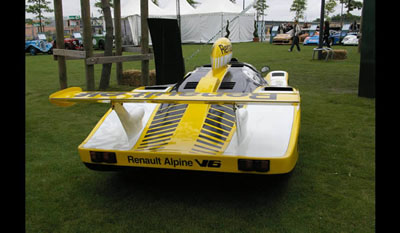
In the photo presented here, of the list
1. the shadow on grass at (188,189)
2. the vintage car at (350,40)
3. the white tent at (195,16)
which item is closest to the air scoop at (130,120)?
the shadow on grass at (188,189)

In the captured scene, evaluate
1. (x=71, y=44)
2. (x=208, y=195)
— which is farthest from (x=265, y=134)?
(x=71, y=44)

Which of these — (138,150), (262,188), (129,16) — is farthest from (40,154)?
(129,16)

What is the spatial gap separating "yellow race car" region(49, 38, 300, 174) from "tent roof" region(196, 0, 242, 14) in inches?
999

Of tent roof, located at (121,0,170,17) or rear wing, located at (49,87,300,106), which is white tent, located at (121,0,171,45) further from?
rear wing, located at (49,87,300,106)

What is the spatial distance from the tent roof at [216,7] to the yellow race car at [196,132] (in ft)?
83.3

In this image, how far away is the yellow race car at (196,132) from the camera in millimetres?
2506

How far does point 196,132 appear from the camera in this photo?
3029mm

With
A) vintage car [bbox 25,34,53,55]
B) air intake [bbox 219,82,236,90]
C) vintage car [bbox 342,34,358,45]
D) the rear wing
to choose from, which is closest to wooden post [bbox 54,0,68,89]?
air intake [bbox 219,82,236,90]

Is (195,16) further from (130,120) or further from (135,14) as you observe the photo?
(130,120)

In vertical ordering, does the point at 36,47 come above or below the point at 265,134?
above

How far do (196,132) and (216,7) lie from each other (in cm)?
2649

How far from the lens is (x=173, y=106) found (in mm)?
3533

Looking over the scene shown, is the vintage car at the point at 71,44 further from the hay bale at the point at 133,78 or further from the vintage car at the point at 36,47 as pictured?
the hay bale at the point at 133,78
